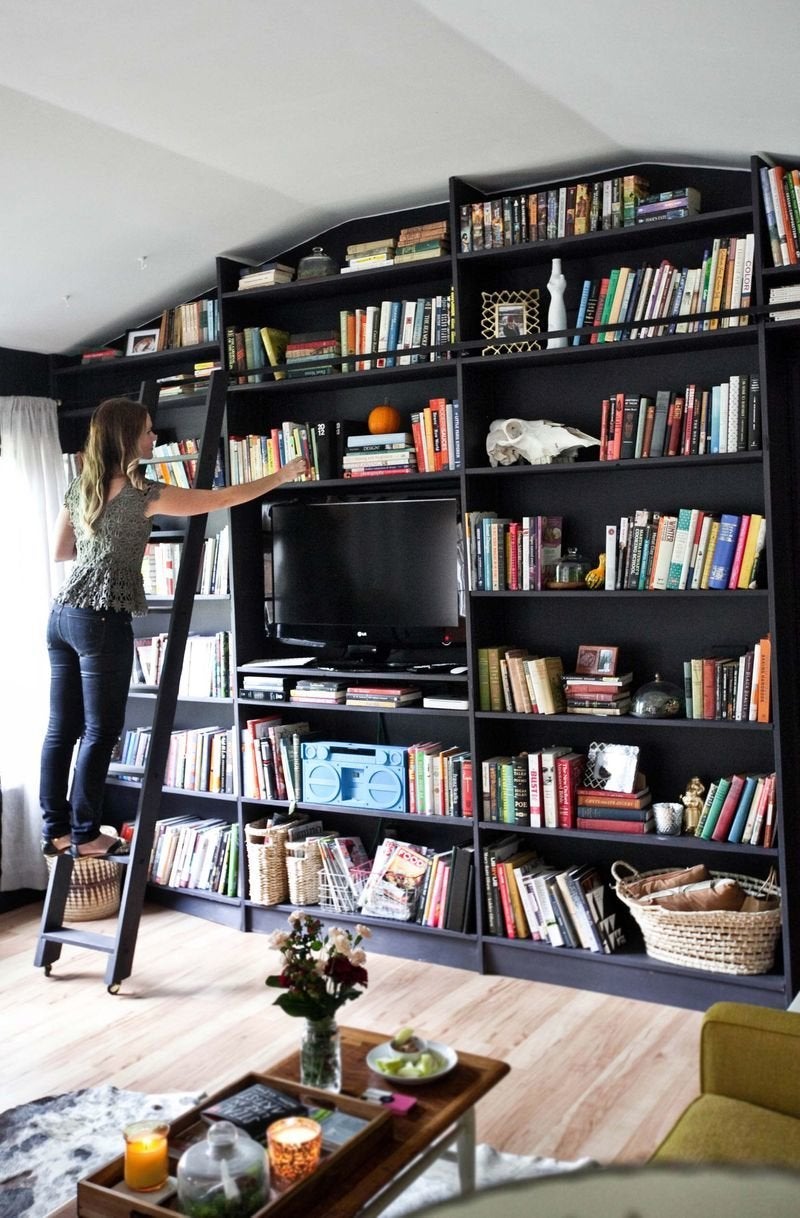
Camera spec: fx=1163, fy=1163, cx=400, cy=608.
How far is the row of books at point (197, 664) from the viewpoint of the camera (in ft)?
15.9

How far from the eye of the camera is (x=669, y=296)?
3770 mm

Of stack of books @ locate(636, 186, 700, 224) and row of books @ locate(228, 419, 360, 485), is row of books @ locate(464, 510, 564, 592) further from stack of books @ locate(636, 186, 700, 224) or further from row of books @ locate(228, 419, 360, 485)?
stack of books @ locate(636, 186, 700, 224)

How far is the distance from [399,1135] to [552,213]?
2.97 meters

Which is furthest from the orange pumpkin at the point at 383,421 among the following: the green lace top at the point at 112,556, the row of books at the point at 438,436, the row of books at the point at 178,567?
the green lace top at the point at 112,556

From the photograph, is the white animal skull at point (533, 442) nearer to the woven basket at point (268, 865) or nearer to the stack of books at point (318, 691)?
the stack of books at point (318, 691)

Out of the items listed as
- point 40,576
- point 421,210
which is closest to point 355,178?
point 421,210

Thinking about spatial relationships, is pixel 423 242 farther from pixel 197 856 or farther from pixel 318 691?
pixel 197 856

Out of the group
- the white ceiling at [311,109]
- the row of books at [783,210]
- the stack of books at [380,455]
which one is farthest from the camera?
the stack of books at [380,455]

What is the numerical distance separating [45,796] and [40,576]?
1.24 m

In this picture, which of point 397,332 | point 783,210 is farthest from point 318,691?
point 783,210

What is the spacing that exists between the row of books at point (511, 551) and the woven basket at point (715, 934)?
41.1 inches

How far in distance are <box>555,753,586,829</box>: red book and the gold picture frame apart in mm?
1440

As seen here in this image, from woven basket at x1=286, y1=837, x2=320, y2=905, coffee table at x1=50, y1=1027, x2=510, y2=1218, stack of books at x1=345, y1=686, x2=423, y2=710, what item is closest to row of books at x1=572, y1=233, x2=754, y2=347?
stack of books at x1=345, y1=686, x2=423, y2=710

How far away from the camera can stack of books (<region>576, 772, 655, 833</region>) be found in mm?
3900
